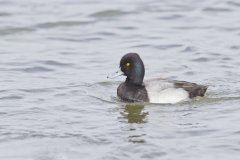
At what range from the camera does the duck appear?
15.6m

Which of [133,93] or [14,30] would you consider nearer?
[133,93]

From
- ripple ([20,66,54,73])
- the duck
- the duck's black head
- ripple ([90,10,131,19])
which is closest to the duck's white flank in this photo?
the duck

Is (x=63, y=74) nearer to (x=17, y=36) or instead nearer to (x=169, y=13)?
(x=17, y=36)

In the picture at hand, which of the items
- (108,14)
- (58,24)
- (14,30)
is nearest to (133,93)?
(14,30)

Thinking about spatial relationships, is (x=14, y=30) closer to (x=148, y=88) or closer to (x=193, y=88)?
(x=148, y=88)

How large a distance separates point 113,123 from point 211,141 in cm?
199

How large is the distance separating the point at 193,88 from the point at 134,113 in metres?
1.31

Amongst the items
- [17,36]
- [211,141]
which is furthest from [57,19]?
[211,141]

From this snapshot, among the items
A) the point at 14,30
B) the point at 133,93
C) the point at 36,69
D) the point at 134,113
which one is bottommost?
the point at 134,113

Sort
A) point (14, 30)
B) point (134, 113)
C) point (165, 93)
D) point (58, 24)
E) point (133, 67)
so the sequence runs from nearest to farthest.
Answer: point (134, 113)
point (165, 93)
point (133, 67)
point (14, 30)
point (58, 24)

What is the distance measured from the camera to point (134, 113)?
15031mm

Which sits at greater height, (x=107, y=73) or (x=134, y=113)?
(x=107, y=73)

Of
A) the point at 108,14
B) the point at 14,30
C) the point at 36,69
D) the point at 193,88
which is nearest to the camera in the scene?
the point at 193,88

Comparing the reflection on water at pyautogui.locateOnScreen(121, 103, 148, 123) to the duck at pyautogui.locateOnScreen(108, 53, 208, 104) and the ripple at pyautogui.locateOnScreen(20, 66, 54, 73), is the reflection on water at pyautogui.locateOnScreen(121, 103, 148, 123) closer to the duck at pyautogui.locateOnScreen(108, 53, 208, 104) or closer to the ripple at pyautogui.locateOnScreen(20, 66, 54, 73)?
→ the duck at pyautogui.locateOnScreen(108, 53, 208, 104)
